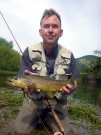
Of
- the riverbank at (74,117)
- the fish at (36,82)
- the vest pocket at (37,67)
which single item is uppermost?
the vest pocket at (37,67)

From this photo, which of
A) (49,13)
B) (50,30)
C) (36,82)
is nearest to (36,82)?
(36,82)

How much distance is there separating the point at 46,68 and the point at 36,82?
49.3 inches

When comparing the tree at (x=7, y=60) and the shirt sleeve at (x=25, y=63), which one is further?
the tree at (x=7, y=60)

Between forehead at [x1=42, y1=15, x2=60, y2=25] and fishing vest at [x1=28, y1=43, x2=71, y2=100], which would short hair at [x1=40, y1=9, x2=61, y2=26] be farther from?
fishing vest at [x1=28, y1=43, x2=71, y2=100]

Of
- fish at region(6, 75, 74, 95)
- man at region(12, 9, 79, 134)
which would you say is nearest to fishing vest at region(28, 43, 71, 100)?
man at region(12, 9, 79, 134)

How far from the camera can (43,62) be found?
5.90 meters

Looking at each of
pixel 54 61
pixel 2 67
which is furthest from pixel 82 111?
pixel 2 67

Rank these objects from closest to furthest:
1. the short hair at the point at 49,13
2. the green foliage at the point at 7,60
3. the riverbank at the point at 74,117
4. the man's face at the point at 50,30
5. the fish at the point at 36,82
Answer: the fish at the point at 36,82 → the man's face at the point at 50,30 → the short hair at the point at 49,13 → the riverbank at the point at 74,117 → the green foliage at the point at 7,60

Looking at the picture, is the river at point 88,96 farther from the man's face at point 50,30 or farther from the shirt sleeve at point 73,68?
the man's face at point 50,30

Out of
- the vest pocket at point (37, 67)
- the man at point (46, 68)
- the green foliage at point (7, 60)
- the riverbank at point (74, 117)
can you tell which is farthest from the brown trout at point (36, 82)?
the green foliage at point (7, 60)

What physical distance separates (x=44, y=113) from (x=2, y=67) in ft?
222

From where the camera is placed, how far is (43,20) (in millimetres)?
5754

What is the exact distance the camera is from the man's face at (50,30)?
558 cm

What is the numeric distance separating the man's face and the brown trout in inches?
43.6
